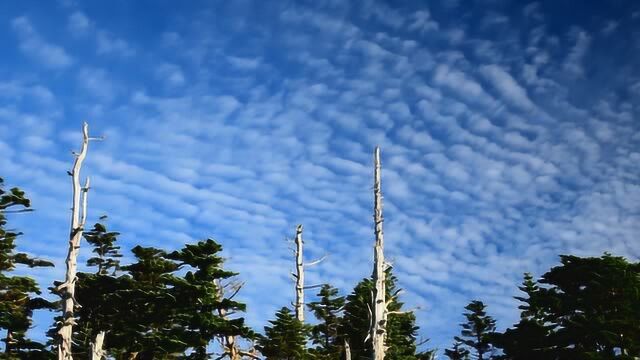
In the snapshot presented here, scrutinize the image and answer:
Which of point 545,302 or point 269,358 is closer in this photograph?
point 269,358

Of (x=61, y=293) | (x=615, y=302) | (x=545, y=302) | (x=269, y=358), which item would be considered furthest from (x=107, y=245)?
(x=615, y=302)

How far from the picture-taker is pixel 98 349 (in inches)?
982

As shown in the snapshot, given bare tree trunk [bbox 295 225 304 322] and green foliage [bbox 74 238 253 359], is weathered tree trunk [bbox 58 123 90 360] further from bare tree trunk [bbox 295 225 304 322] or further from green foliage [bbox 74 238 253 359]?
bare tree trunk [bbox 295 225 304 322]

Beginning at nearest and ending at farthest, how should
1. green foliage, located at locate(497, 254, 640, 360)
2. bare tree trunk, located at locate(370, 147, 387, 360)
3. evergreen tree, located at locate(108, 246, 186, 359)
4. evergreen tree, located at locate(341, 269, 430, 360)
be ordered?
bare tree trunk, located at locate(370, 147, 387, 360), evergreen tree, located at locate(108, 246, 186, 359), green foliage, located at locate(497, 254, 640, 360), evergreen tree, located at locate(341, 269, 430, 360)

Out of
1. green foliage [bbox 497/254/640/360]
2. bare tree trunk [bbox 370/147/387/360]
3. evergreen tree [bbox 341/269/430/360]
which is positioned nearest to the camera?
bare tree trunk [bbox 370/147/387/360]

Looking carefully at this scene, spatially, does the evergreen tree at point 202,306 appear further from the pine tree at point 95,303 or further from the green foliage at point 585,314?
the green foliage at point 585,314

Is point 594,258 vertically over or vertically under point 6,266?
over

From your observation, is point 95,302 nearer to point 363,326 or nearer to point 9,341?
point 9,341

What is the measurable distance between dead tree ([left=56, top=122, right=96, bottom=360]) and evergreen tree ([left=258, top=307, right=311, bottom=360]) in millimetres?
8607

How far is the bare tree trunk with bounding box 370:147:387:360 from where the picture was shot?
84.5ft

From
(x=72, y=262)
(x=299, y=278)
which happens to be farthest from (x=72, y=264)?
(x=299, y=278)

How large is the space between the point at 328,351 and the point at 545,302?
1289 cm

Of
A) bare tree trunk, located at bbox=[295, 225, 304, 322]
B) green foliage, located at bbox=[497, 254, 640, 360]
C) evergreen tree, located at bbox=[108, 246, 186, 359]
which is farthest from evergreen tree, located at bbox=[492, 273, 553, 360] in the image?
evergreen tree, located at bbox=[108, 246, 186, 359]

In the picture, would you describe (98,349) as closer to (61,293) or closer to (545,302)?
(61,293)
